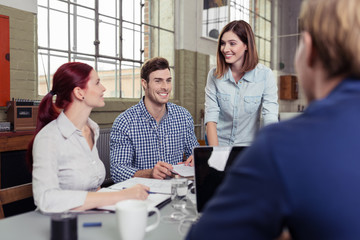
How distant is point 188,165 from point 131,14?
11.6 ft

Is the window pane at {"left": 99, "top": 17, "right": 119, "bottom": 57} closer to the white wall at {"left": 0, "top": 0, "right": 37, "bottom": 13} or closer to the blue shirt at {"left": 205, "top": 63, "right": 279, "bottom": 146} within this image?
the white wall at {"left": 0, "top": 0, "right": 37, "bottom": 13}

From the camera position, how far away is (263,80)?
2223mm

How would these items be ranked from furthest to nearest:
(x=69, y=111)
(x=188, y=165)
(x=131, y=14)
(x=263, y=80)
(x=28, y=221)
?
(x=131, y=14), (x=263, y=80), (x=188, y=165), (x=69, y=111), (x=28, y=221)

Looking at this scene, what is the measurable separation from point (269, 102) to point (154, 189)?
1.03 meters

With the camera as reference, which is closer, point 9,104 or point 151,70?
point 151,70

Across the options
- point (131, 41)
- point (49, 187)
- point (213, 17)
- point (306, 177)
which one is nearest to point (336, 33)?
point (306, 177)

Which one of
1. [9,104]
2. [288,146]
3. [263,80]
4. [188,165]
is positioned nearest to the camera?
[288,146]

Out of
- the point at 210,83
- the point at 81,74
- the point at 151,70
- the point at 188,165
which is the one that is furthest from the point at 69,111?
the point at 210,83

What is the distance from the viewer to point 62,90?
5.26ft

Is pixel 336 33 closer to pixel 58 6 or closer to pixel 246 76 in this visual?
pixel 246 76

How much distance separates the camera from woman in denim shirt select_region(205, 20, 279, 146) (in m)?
2.15

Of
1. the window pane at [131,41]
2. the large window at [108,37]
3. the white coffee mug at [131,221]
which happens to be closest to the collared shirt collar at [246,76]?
the white coffee mug at [131,221]

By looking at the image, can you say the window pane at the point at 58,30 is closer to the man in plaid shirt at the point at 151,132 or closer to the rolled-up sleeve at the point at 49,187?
the man in plaid shirt at the point at 151,132

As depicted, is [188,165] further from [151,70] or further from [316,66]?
[316,66]
